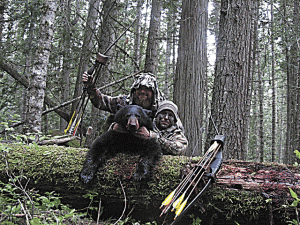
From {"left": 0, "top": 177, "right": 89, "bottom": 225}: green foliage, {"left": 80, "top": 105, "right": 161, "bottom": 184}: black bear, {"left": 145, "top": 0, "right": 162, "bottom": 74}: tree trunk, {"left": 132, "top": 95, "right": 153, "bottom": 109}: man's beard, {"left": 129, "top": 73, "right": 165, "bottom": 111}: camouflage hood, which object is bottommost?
{"left": 0, "top": 177, "right": 89, "bottom": 225}: green foliage

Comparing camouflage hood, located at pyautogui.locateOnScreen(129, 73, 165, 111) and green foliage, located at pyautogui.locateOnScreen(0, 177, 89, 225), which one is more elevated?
camouflage hood, located at pyautogui.locateOnScreen(129, 73, 165, 111)

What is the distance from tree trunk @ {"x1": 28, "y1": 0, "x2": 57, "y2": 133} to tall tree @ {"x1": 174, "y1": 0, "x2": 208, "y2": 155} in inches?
134

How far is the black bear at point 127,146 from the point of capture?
3242mm

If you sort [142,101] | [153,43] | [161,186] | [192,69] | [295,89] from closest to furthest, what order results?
[161,186] < [142,101] < [192,69] < [153,43] < [295,89]

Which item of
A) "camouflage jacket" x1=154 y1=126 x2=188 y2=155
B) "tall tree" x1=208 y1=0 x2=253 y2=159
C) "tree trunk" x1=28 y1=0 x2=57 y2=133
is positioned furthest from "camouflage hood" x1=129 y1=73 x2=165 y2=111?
"tree trunk" x1=28 y1=0 x2=57 y2=133

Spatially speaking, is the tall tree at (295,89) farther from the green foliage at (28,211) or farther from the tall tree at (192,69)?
the green foliage at (28,211)

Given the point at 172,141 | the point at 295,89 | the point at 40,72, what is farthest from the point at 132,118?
the point at 295,89

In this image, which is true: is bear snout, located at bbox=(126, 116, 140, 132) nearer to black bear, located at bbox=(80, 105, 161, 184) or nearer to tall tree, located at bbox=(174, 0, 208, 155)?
black bear, located at bbox=(80, 105, 161, 184)

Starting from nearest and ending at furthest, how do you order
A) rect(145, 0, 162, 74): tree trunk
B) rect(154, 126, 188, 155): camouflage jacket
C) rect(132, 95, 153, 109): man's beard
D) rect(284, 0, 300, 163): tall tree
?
rect(154, 126, 188, 155): camouflage jacket < rect(132, 95, 153, 109): man's beard < rect(145, 0, 162, 74): tree trunk < rect(284, 0, 300, 163): tall tree

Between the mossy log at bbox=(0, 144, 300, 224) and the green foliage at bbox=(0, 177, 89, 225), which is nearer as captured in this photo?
the green foliage at bbox=(0, 177, 89, 225)

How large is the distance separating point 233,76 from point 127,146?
284 cm

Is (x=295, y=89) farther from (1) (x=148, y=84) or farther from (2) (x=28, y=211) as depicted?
(2) (x=28, y=211)

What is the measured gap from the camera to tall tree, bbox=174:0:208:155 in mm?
5672

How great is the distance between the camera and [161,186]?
10.3 ft
